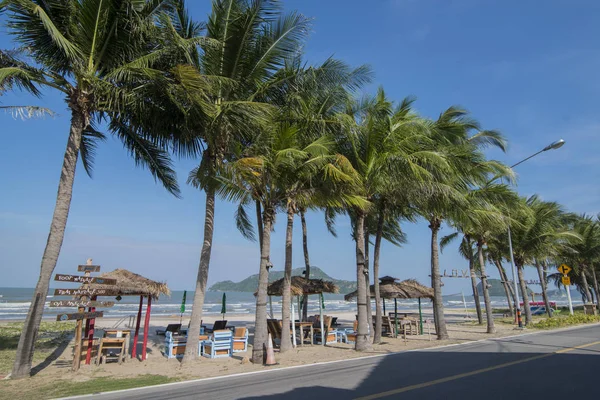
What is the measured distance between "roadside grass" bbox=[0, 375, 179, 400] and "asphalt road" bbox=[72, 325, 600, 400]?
602mm

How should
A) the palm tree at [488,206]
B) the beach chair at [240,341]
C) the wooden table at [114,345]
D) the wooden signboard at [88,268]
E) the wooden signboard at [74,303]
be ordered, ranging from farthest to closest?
the palm tree at [488,206] < the beach chair at [240,341] < the wooden table at [114,345] < the wooden signboard at [88,268] < the wooden signboard at [74,303]

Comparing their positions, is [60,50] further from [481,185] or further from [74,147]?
[481,185]

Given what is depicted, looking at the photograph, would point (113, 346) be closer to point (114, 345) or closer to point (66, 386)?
point (114, 345)

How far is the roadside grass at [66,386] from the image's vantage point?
23.7ft

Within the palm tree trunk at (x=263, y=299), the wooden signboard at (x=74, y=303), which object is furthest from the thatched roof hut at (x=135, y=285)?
the palm tree trunk at (x=263, y=299)

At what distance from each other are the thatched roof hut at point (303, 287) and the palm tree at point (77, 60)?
24.5 feet

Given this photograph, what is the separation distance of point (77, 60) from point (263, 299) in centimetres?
820

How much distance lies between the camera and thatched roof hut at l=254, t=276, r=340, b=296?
46.4 ft

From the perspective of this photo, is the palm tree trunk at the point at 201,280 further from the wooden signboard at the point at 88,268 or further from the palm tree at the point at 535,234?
the palm tree at the point at 535,234

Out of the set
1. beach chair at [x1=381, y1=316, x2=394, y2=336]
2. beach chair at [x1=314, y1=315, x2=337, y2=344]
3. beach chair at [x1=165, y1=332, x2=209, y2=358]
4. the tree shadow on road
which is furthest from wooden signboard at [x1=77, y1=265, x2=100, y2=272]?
beach chair at [x1=381, y1=316, x2=394, y2=336]

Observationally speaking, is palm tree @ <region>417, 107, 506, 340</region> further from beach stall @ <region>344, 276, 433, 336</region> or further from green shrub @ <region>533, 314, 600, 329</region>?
green shrub @ <region>533, 314, 600, 329</region>

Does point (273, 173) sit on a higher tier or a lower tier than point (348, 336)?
higher

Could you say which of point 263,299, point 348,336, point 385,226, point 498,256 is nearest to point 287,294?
point 263,299

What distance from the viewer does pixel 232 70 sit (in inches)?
473
